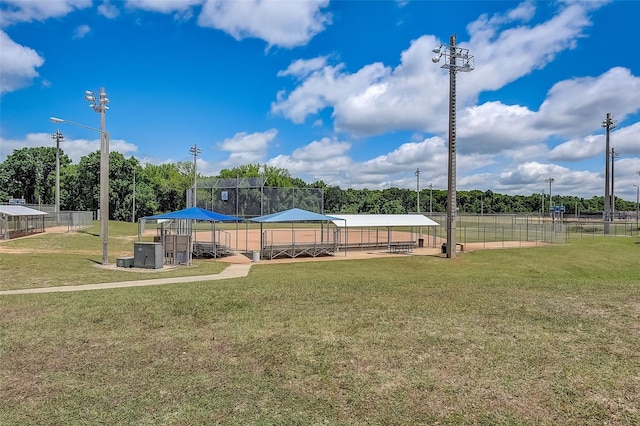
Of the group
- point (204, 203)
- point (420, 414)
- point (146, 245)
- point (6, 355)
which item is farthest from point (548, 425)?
point (204, 203)

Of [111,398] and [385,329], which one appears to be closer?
[111,398]

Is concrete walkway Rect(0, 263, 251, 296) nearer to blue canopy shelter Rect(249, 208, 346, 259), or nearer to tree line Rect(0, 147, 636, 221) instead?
blue canopy shelter Rect(249, 208, 346, 259)

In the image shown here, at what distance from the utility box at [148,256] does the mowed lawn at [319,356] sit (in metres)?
5.43

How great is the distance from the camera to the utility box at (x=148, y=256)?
701 inches

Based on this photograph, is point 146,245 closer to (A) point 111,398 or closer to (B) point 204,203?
(A) point 111,398

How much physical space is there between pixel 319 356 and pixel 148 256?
42.7 ft

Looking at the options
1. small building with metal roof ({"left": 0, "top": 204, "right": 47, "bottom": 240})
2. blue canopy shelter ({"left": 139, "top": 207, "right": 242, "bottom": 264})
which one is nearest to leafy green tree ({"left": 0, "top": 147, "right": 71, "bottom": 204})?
small building with metal roof ({"left": 0, "top": 204, "right": 47, "bottom": 240})

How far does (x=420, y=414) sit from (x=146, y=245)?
15.2m

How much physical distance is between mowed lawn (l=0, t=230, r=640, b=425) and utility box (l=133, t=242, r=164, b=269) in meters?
5.43

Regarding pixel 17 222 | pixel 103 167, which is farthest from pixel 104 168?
pixel 17 222

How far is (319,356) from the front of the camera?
7.01 meters

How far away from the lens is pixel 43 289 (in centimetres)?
1252

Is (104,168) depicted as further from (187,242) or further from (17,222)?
(17,222)

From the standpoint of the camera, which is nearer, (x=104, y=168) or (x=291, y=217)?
(x=104, y=168)
